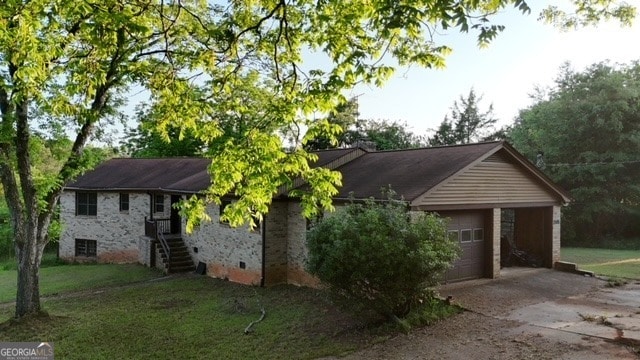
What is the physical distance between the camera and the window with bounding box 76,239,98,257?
88.4 ft

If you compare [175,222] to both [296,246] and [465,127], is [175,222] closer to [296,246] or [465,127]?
[296,246]

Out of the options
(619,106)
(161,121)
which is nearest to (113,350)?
(161,121)

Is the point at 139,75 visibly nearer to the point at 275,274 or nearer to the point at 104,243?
the point at 275,274

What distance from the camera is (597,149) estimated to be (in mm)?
33219

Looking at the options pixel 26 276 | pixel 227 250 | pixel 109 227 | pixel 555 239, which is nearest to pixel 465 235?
pixel 555 239

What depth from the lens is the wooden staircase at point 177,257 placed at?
22219 mm

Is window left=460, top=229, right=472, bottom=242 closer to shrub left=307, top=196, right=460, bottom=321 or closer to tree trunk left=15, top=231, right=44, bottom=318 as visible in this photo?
shrub left=307, top=196, right=460, bottom=321

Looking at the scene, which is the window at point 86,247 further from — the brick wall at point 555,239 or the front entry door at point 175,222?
the brick wall at point 555,239

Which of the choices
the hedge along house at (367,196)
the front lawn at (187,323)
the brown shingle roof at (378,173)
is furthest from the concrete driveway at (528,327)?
the brown shingle roof at (378,173)

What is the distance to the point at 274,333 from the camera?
1238cm

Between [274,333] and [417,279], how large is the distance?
3.97m

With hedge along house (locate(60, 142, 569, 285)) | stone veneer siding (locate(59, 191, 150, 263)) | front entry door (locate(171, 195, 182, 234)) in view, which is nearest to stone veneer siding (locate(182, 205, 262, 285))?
hedge along house (locate(60, 142, 569, 285))

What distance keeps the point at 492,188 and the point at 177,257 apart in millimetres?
14430

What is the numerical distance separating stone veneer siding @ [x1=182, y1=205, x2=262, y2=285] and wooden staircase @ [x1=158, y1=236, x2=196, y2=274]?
0.98 ft
